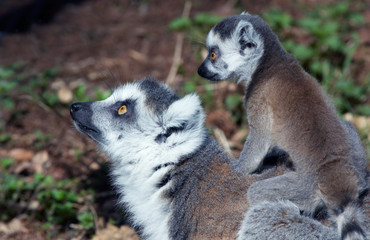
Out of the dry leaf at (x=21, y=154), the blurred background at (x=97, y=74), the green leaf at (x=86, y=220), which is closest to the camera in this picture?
the green leaf at (x=86, y=220)

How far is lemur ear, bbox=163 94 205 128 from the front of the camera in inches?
148

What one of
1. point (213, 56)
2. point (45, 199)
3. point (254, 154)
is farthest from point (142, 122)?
point (45, 199)

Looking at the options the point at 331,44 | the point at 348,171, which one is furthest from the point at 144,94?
the point at 331,44

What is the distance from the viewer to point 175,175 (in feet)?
12.3

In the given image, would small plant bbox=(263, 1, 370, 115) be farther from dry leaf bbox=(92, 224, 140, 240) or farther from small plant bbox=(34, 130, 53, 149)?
small plant bbox=(34, 130, 53, 149)

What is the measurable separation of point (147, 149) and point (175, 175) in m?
0.32

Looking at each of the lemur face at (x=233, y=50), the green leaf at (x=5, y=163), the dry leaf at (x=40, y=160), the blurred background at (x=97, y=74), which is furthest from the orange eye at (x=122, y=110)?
the green leaf at (x=5, y=163)

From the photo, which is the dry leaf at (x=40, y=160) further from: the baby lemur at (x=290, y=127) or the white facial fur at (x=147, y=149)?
the baby lemur at (x=290, y=127)

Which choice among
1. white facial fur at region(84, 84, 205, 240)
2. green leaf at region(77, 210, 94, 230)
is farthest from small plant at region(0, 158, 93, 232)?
white facial fur at region(84, 84, 205, 240)

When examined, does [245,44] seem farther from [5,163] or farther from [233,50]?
[5,163]

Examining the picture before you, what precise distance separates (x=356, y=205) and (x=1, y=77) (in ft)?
18.7

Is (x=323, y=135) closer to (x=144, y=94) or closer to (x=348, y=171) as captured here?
(x=348, y=171)

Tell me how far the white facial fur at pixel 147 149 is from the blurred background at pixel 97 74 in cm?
80

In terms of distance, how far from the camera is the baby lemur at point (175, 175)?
354 cm
